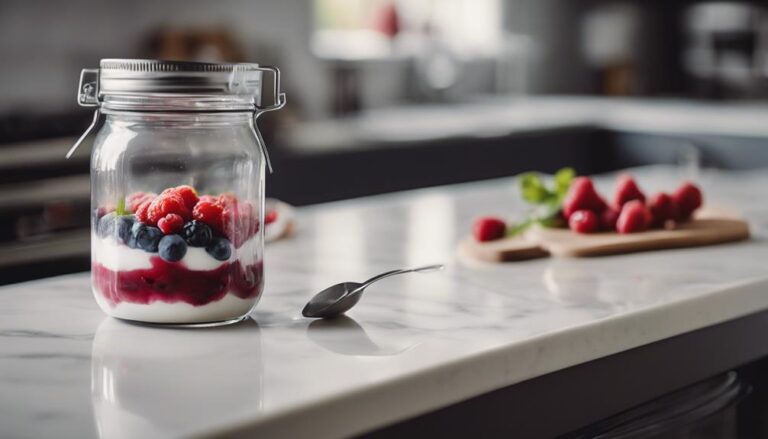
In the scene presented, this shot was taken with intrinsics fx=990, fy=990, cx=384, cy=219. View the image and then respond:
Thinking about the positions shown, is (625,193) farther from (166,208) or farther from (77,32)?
(77,32)

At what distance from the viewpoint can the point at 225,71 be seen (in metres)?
1.03

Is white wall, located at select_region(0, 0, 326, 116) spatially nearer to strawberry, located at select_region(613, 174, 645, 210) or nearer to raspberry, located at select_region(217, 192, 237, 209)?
strawberry, located at select_region(613, 174, 645, 210)

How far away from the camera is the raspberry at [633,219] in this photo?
5.08 ft

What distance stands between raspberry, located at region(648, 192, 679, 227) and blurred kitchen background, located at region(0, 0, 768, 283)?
946 millimetres

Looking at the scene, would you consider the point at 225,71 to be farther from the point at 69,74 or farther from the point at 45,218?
the point at 69,74

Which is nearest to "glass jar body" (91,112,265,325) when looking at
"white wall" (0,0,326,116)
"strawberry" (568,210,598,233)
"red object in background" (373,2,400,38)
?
"strawberry" (568,210,598,233)

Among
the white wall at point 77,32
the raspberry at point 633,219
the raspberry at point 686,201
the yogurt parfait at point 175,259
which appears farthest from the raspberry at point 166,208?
the white wall at point 77,32

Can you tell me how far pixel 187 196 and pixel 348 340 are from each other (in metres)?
0.23

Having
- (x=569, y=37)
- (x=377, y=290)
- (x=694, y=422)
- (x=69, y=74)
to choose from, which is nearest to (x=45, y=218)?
(x=69, y=74)

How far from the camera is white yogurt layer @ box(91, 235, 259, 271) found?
3.32ft

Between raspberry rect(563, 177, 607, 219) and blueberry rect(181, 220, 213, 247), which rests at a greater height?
blueberry rect(181, 220, 213, 247)

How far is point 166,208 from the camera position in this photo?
102cm

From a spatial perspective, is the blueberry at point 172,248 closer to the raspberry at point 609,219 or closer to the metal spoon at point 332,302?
the metal spoon at point 332,302

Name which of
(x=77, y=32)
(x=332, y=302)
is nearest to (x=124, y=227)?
(x=332, y=302)
